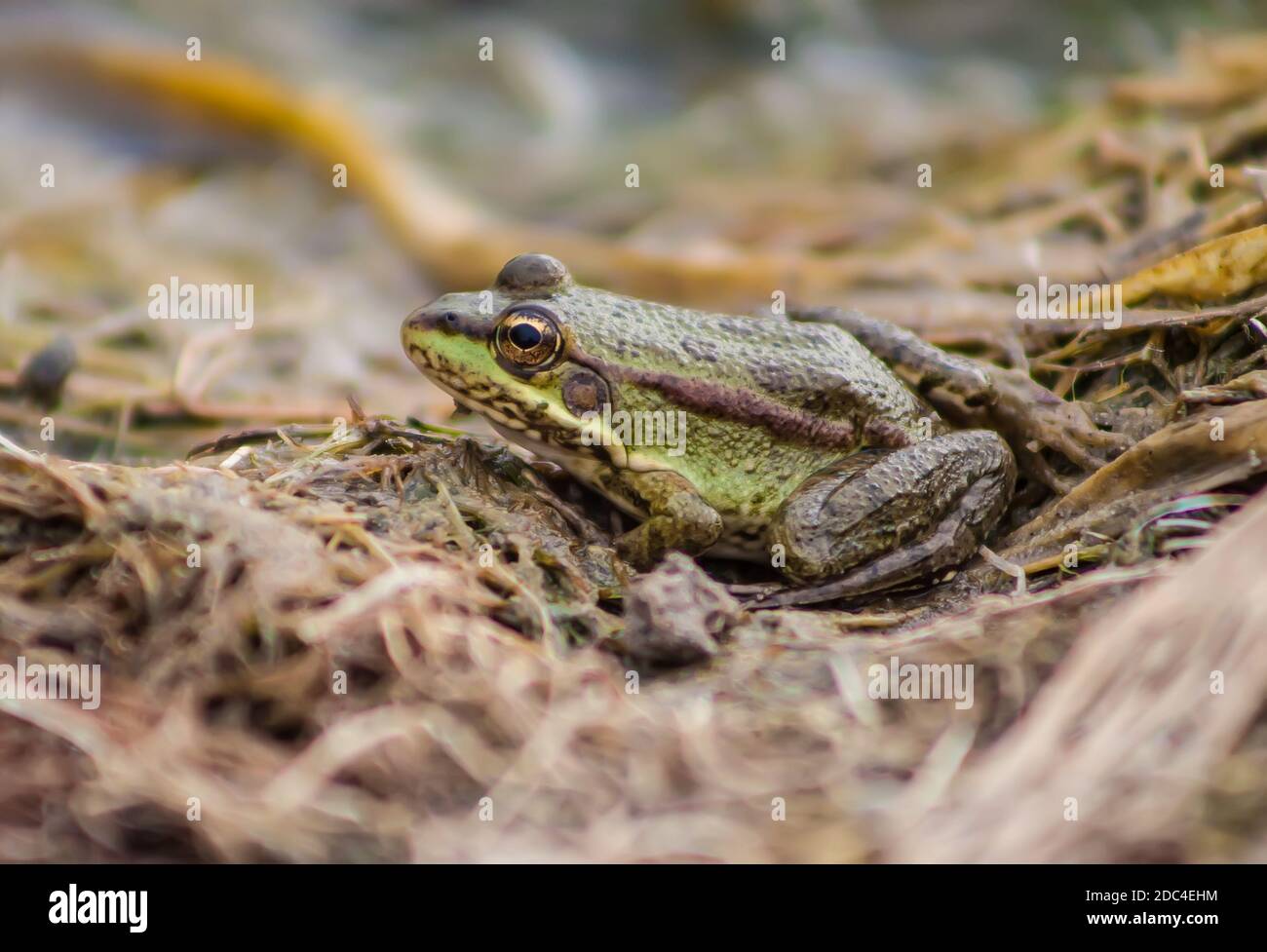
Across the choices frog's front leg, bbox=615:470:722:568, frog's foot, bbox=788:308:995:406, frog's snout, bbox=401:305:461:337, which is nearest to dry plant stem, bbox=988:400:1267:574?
frog's foot, bbox=788:308:995:406

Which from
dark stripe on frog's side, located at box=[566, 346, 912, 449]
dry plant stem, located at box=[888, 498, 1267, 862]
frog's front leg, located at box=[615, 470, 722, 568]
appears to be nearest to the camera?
dry plant stem, located at box=[888, 498, 1267, 862]

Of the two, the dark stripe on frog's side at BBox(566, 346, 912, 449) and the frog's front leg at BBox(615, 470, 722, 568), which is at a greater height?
the dark stripe on frog's side at BBox(566, 346, 912, 449)

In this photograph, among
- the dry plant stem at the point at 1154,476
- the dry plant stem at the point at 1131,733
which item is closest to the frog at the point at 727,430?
the dry plant stem at the point at 1154,476

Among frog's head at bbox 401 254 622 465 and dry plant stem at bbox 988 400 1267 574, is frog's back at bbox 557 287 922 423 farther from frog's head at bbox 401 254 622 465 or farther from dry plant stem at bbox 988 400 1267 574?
dry plant stem at bbox 988 400 1267 574

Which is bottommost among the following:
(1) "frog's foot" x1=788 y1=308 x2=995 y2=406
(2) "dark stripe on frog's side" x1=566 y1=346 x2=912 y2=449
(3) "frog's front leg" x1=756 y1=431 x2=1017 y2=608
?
(3) "frog's front leg" x1=756 y1=431 x2=1017 y2=608

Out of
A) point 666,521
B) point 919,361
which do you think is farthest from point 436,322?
point 919,361

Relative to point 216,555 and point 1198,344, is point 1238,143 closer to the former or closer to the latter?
point 1198,344

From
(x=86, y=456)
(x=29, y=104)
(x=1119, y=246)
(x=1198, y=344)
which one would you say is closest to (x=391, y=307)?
(x=86, y=456)

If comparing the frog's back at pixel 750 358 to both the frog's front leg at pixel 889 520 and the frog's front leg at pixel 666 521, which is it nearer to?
the frog's front leg at pixel 889 520
